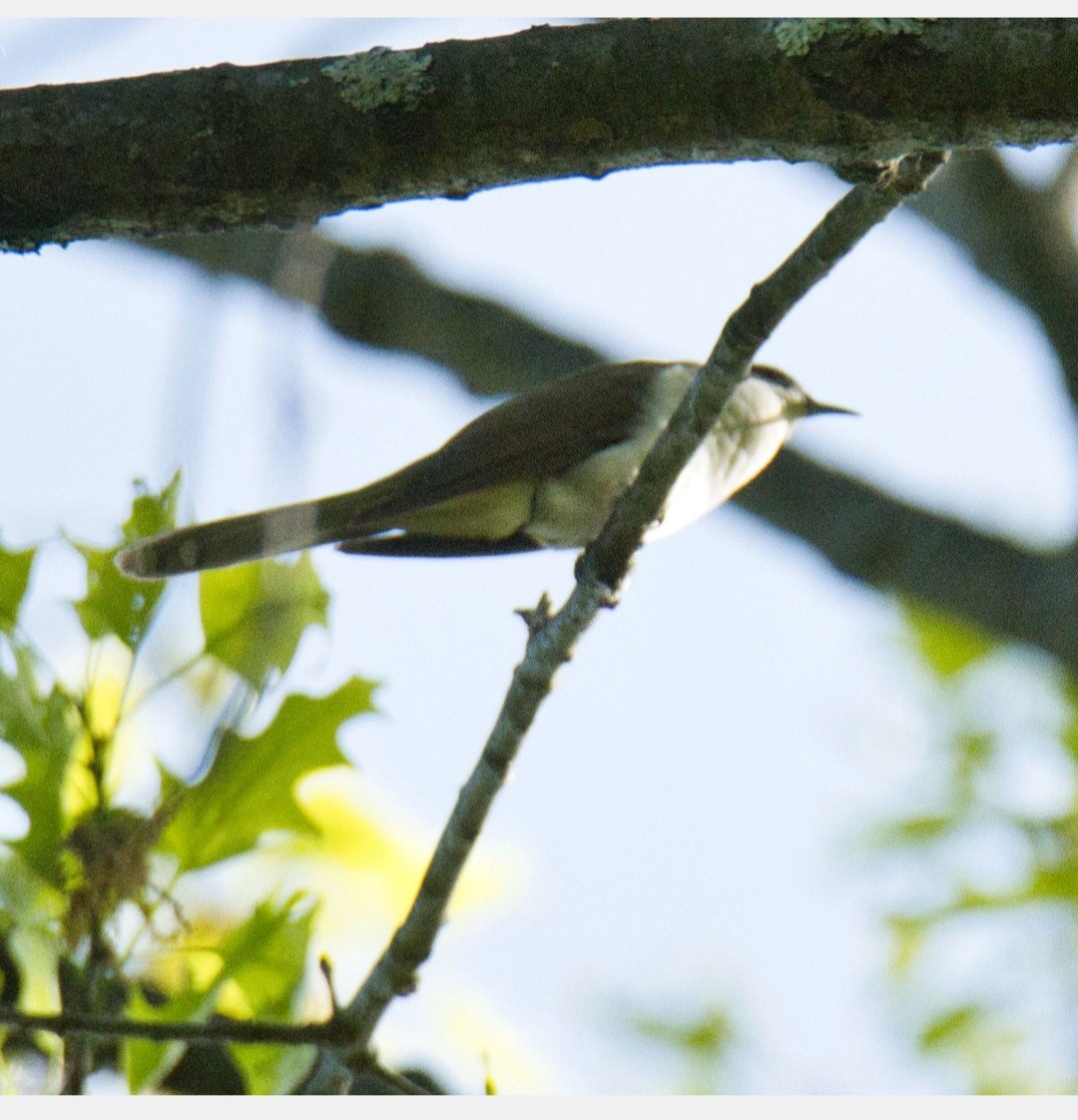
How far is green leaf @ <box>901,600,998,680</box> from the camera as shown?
24.1 feet

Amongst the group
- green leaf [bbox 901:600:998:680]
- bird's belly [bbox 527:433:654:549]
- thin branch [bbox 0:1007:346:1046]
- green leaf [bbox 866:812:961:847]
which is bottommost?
thin branch [bbox 0:1007:346:1046]

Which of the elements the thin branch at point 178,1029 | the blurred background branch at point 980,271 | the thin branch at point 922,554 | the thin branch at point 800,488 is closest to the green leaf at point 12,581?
the thin branch at point 178,1029

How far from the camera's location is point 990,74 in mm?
1989

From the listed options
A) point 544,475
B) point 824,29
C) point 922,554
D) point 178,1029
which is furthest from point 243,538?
point 922,554

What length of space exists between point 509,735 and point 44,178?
1221mm

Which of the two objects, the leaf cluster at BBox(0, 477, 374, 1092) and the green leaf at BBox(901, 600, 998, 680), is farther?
the green leaf at BBox(901, 600, 998, 680)

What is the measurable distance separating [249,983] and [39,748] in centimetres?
60

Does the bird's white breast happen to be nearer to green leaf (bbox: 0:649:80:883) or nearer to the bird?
the bird

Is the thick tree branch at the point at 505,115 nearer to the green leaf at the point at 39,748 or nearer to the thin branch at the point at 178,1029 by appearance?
the green leaf at the point at 39,748

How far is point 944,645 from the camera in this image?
752 centimetres

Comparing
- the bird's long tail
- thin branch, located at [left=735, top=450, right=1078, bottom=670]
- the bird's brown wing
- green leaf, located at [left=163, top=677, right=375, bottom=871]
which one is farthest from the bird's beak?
green leaf, located at [left=163, top=677, right=375, bottom=871]

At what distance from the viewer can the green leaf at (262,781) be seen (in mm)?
2674

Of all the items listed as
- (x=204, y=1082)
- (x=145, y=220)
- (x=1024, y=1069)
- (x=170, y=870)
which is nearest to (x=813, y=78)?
(x=145, y=220)

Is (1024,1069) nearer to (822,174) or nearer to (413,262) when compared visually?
(822,174)
